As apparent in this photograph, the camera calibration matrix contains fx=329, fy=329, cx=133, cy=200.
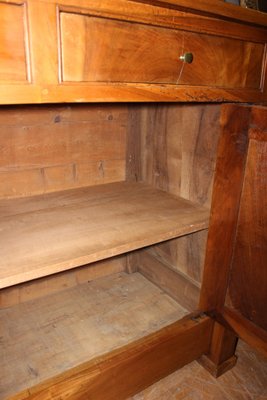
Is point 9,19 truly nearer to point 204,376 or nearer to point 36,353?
point 36,353

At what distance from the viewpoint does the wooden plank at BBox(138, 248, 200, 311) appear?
1.21 meters

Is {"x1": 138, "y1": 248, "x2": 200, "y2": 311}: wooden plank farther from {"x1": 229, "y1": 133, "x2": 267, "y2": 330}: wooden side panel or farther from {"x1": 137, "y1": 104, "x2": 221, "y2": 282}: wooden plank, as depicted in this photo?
{"x1": 229, "y1": 133, "x2": 267, "y2": 330}: wooden side panel

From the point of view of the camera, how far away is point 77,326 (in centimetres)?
116

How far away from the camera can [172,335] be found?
91 centimetres

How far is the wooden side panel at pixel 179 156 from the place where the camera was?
1.03 metres

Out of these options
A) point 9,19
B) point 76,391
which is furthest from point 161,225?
point 9,19

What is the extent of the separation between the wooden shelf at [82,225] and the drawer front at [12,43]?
36 cm

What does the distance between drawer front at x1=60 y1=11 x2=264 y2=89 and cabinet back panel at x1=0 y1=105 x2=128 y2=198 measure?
1.64 ft

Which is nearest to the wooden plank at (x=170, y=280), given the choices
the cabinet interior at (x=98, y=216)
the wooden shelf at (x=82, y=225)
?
the cabinet interior at (x=98, y=216)

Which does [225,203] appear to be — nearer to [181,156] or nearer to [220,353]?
[181,156]

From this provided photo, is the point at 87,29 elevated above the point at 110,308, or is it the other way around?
the point at 87,29

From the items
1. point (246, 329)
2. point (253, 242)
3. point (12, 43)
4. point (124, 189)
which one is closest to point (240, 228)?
point (253, 242)

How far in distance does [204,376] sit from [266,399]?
0.19m

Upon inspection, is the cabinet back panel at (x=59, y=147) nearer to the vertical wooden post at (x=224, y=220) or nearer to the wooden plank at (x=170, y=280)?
the wooden plank at (x=170, y=280)
